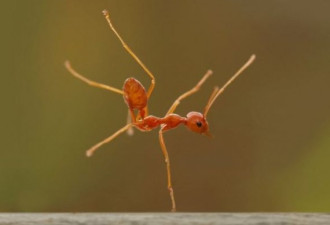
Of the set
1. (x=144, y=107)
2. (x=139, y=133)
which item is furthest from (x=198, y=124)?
(x=139, y=133)

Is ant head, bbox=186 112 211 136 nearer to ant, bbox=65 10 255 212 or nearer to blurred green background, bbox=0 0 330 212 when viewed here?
ant, bbox=65 10 255 212

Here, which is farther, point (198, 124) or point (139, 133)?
point (139, 133)

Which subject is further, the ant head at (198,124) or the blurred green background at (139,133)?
the blurred green background at (139,133)

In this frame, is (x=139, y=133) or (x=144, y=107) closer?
(x=144, y=107)

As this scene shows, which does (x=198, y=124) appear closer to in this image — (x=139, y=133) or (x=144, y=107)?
(x=144, y=107)

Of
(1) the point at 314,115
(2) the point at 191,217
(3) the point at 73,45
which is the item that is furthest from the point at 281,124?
(2) the point at 191,217

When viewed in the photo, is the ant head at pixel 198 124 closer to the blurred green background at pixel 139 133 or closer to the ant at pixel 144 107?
the ant at pixel 144 107

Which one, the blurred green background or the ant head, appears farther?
the blurred green background

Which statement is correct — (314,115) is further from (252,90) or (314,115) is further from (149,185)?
(149,185)

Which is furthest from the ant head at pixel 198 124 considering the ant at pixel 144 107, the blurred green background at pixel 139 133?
the blurred green background at pixel 139 133

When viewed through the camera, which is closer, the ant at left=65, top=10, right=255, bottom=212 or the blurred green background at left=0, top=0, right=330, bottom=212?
the ant at left=65, top=10, right=255, bottom=212

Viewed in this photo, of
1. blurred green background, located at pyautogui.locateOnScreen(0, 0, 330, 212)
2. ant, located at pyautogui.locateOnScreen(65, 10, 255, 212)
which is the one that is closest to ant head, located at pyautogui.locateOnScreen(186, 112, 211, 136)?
ant, located at pyautogui.locateOnScreen(65, 10, 255, 212)
